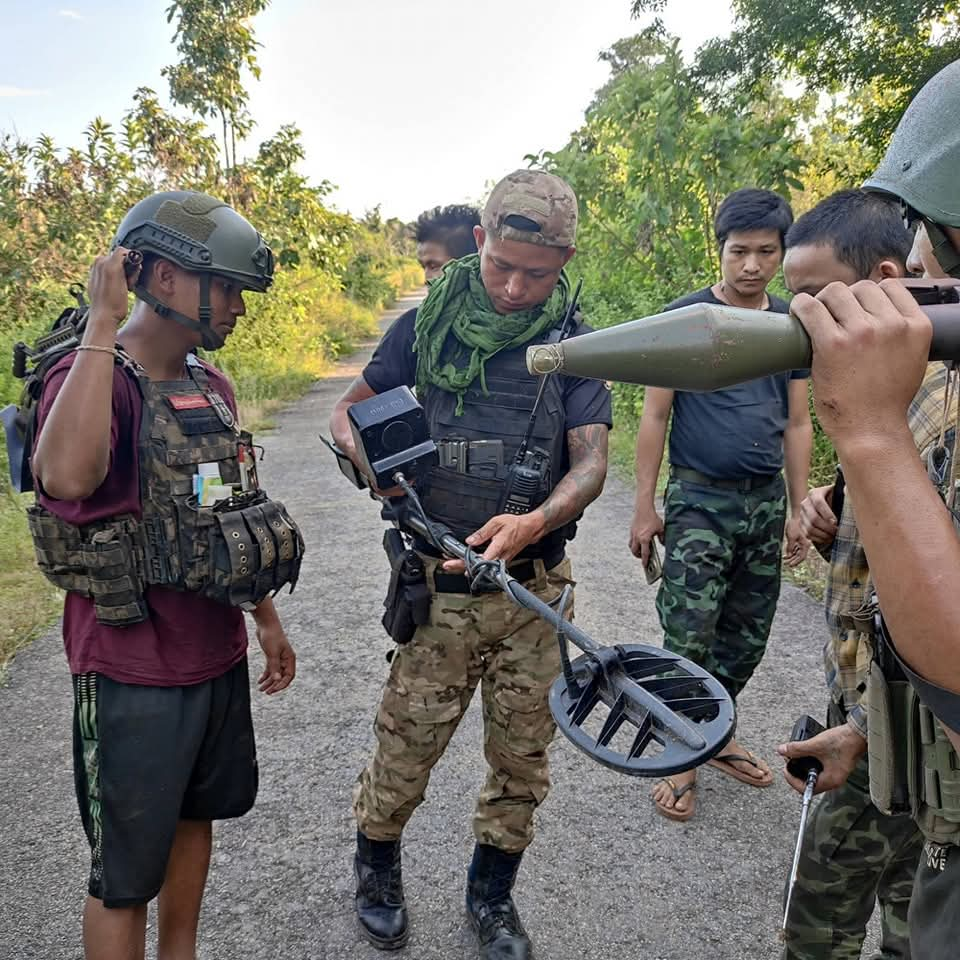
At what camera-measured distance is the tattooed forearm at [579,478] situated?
2.14 metres

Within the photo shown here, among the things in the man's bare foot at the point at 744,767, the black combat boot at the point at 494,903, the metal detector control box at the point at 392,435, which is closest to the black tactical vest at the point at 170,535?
the metal detector control box at the point at 392,435

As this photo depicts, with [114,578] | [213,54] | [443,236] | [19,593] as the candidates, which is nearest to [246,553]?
[114,578]

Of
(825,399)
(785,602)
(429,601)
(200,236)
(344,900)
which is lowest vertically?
(344,900)

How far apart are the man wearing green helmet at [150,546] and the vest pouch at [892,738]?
4.30 ft

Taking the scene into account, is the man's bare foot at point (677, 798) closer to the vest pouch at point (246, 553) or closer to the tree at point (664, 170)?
the vest pouch at point (246, 553)

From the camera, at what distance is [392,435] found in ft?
6.75

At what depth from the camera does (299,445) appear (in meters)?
9.59

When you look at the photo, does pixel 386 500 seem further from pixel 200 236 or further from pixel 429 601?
pixel 200 236

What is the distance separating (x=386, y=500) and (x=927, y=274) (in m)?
1.43

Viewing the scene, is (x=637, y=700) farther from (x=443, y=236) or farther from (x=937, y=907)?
(x=443, y=236)

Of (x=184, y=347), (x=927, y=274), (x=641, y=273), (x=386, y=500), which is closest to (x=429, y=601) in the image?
(x=386, y=500)

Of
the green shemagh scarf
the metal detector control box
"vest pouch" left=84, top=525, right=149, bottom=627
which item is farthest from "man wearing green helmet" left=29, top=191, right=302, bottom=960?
the green shemagh scarf

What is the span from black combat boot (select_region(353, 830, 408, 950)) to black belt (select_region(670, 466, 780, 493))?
5.42 ft

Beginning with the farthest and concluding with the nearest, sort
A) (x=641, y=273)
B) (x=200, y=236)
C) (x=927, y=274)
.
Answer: (x=641, y=273) < (x=200, y=236) < (x=927, y=274)
